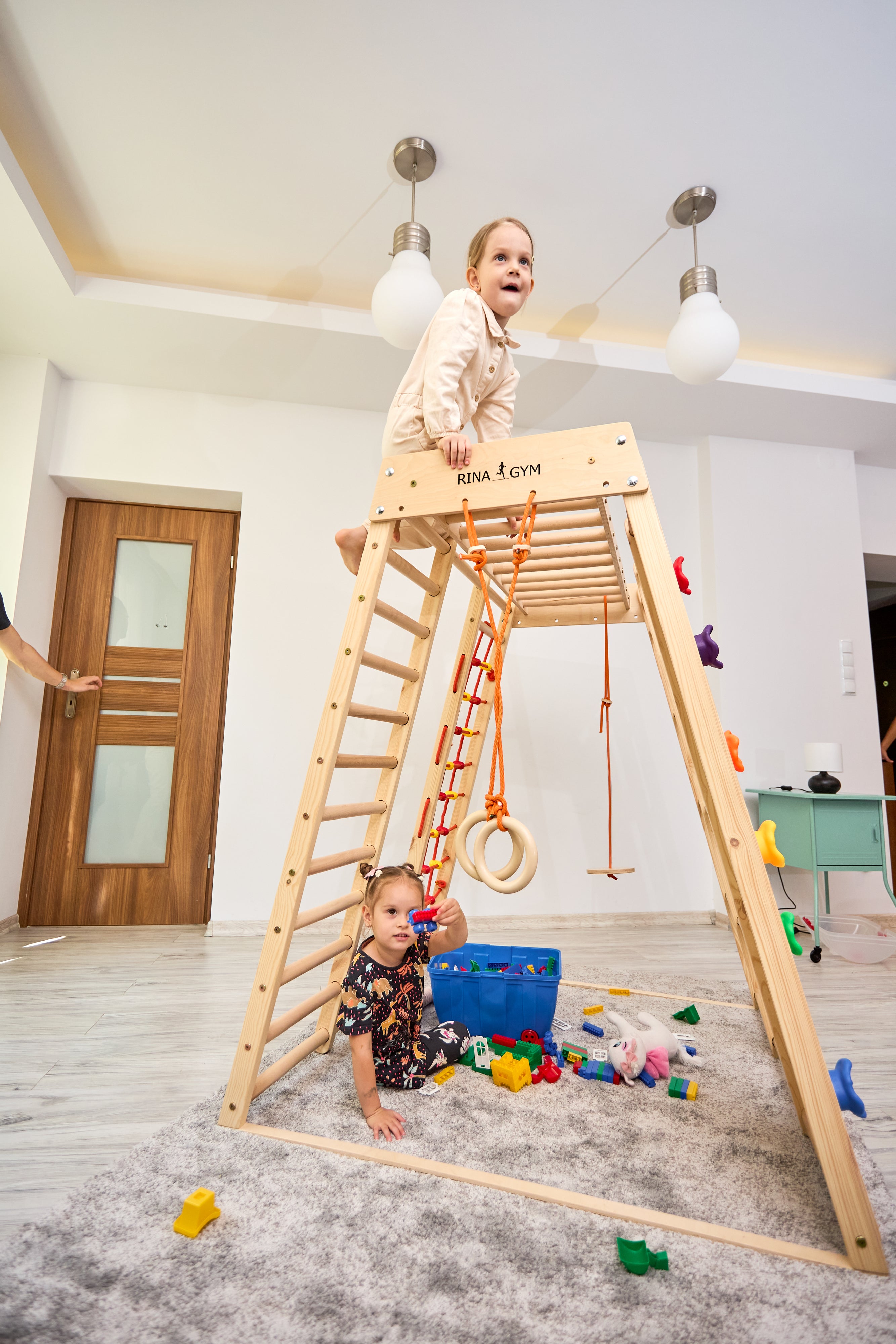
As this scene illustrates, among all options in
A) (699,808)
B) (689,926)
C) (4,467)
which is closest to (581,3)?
(699,808)

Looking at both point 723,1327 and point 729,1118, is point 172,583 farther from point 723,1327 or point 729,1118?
point 723,1327

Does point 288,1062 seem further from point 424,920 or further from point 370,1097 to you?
point 424,920

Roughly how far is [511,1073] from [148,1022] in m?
1.10

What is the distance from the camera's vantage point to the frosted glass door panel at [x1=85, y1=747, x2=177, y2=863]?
3.24m

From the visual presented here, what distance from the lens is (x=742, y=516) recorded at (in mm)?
3701

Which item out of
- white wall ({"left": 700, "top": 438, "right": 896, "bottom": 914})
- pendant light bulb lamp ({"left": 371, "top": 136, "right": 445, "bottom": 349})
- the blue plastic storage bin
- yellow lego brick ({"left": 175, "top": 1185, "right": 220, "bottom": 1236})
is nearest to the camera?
yellow lego brick ({"left": 175, "top": 1185, "right": 220, "bottom": 1236})

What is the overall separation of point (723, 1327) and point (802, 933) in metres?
2.68

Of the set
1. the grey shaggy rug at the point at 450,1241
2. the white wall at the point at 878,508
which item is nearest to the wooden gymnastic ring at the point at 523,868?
the grey shaggy rug at the point at 450,1241

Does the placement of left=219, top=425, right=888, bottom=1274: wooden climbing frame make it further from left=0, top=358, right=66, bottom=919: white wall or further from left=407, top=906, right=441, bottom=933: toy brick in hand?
left=0, top=358, right=66, bottom=919: white wall

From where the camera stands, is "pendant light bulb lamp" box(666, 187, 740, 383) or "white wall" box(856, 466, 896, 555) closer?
"pendant light bulb lamp" box(666, 187, 740, 383)

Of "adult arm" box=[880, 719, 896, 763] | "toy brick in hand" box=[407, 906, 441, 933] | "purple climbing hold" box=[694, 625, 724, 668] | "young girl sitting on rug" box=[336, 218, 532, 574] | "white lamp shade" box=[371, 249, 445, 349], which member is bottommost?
"toy brick in hand" box=[407, 906, 441, 933]

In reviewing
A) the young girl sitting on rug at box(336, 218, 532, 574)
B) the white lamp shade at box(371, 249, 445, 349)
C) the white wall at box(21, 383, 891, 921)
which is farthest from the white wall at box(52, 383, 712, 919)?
the young girl sitting on rug at box(336, 218, 532, 574)

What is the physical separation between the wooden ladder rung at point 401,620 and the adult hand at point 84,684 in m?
1.99

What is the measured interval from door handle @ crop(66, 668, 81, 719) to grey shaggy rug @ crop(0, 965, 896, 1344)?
2341 mm
